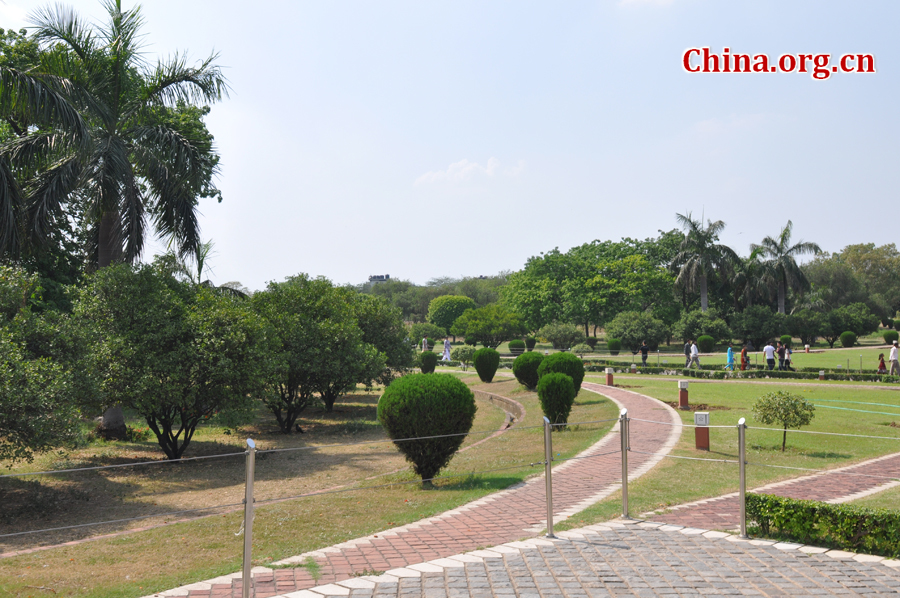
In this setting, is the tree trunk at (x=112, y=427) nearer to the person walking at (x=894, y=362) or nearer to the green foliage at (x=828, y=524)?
the green foliage at (x=828, y=524)

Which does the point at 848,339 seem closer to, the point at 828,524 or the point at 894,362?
the point at 894,362

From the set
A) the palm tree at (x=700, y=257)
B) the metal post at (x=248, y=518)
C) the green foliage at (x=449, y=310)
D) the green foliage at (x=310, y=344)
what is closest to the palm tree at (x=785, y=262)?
the palm tree at (x=700, y=257)

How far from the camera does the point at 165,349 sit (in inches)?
503

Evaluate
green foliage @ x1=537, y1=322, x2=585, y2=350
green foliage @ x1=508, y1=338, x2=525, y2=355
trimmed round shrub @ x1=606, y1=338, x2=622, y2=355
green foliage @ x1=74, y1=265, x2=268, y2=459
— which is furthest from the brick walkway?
green foliage @ x1=508, y1=338, x2=525, y2=355

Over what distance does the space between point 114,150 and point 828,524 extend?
1529cm

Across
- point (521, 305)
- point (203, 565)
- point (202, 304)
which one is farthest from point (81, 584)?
point (521, 305)

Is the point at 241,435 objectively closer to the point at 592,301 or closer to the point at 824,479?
the point at 824,479

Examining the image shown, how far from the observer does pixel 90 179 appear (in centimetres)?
1443

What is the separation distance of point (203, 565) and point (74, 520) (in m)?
4.26

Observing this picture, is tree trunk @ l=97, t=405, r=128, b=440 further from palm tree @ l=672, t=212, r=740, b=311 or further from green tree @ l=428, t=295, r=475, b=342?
green tree @ l=428, t=295, r=475, b=342

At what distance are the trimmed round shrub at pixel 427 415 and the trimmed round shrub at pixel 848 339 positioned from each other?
45281 millimetres

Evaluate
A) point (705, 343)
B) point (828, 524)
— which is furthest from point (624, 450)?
point (705, 343)

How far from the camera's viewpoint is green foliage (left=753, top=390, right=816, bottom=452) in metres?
11.6

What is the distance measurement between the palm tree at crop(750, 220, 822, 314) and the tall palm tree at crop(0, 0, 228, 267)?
5060 cm
